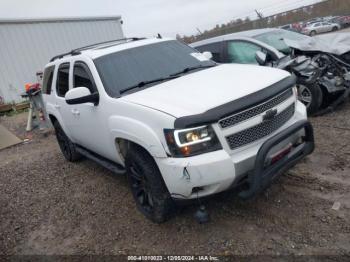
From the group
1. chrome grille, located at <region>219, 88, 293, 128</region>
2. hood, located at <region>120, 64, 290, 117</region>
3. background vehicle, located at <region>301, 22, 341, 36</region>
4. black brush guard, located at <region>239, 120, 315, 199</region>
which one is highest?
hood, located at <region>120, 64, 290, 117</region>

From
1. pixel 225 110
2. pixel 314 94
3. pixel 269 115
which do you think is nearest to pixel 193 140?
Answer: pixel 225 110

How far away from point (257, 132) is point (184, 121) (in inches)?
28.8

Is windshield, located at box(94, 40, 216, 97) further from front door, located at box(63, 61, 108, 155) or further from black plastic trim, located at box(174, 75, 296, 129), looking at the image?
black plastic trim, located at box(174, 75, 296, 129)

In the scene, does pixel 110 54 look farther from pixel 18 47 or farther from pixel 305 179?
pixel 18 47

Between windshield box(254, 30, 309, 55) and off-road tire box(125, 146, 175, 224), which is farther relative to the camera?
windshield box(254, 30, 309, 55)

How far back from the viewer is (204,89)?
10.4 feet

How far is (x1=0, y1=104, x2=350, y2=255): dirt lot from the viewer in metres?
2.97

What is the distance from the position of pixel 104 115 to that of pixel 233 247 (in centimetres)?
195

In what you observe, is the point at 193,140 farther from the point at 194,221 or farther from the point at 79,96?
the point at 79,96

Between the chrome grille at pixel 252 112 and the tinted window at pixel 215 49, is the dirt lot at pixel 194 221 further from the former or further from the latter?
the tinted window at pixel 215 49

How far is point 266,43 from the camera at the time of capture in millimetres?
6574

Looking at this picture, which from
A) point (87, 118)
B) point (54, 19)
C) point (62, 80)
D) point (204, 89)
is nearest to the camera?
point (204, 89)

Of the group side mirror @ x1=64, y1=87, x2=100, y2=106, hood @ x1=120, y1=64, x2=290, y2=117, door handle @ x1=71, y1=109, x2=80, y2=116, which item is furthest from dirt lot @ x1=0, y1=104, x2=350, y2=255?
side mirror @ x1=64, y1=87, x2=100, y2=106

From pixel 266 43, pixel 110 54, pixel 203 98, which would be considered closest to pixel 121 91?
pixel 110 54
